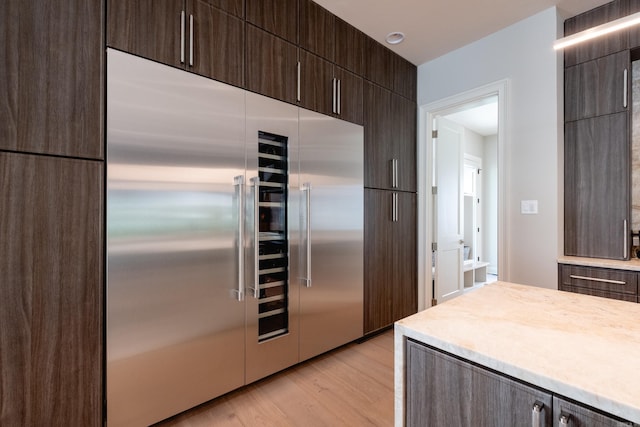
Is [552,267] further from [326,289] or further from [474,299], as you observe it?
[326,289]

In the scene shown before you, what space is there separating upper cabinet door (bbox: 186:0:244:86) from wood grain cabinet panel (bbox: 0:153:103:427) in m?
0.83

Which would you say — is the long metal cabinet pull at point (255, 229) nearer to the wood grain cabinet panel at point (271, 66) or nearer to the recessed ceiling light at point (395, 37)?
the wood grain cabinet panel at point (271, 66)

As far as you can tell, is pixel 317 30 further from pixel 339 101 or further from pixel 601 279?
pixel 601 279

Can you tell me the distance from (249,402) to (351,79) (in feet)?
8.62

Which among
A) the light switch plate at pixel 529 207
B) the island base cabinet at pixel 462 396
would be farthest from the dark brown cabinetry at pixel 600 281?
the island base cabinet at pixel 462 396

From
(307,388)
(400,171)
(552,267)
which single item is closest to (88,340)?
(307,388)

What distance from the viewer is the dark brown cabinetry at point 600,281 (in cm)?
217

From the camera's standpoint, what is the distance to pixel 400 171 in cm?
323

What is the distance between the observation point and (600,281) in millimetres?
2289

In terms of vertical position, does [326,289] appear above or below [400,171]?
below

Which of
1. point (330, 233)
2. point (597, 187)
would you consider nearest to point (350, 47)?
point (330, 233)

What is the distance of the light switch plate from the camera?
2600 millimetres

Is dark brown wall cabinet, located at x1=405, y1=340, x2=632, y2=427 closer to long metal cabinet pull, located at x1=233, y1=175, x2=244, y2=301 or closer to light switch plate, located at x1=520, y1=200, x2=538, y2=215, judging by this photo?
long metal cabinet pull, located at x1=233, y1=175, x2=244, y2=301

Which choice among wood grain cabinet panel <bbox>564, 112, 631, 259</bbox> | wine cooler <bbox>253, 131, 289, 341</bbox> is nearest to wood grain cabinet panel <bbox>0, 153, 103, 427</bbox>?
wine cooler <bbox>253, 131, 289, 341</bbox>
